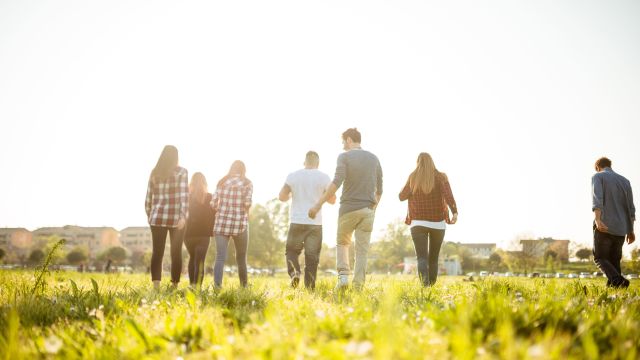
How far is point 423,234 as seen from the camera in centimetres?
733

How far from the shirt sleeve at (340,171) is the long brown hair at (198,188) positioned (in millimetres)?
3261

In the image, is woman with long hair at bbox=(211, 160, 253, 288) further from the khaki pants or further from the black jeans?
the black jeans

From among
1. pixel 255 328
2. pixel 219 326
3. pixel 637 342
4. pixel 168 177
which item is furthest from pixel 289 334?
pixel 168 177

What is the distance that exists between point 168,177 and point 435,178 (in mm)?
4795

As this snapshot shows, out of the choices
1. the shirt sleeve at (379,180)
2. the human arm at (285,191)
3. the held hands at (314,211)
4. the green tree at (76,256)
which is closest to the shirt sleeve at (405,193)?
the shirt sleeve at (379,180)

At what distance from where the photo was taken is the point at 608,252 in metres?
7.14

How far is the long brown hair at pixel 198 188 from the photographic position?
8375 mm

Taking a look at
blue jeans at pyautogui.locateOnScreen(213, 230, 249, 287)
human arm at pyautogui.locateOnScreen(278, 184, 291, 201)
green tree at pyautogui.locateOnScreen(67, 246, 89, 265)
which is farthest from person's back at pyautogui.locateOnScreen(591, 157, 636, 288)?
green tree at pyautogui.locateOnScreen(67, 246, 89, 265)

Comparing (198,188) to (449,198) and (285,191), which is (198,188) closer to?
(285,191)

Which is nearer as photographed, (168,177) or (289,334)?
(289,334)

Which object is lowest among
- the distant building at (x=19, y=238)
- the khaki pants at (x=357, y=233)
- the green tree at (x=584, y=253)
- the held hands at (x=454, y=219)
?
the distant building at (x=19, y=238)

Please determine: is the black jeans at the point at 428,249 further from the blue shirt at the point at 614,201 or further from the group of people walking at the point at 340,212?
the blue shirt at the point at 614,201

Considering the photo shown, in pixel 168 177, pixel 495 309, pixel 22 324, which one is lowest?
pixel 22 324

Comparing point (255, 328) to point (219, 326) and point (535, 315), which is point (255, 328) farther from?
point (535, 315)
